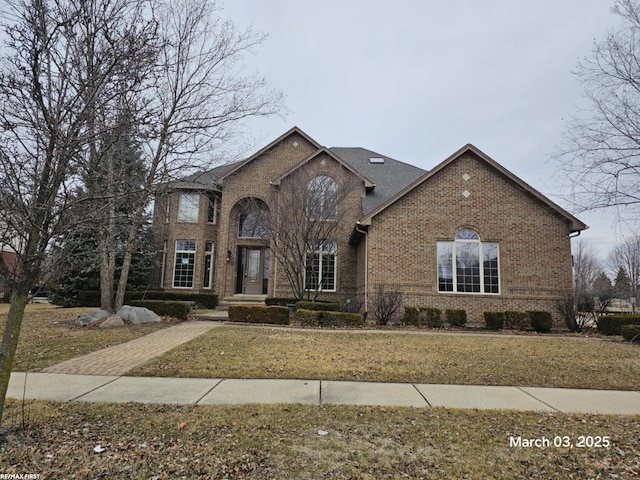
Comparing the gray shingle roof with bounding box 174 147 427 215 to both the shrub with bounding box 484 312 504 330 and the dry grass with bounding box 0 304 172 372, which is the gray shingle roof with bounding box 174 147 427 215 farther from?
the dry grass with bounding box 0 304 172 372

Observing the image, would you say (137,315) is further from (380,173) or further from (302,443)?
(380,173)

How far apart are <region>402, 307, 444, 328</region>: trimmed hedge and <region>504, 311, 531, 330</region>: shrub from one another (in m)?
2.30

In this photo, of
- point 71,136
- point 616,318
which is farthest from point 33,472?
point 616,318

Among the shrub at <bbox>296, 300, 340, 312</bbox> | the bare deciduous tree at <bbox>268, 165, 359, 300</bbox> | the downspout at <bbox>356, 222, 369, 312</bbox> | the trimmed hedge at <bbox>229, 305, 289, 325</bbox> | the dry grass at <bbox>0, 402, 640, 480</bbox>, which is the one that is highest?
the bare deciduous tree at <bbox>268, 165, 359, 300</bbox>

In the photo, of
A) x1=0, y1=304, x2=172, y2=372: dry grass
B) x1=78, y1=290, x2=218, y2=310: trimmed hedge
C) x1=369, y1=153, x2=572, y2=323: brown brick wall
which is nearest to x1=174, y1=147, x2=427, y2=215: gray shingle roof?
x1=369, y1=153, x2=572, y2=323: brown brick wall

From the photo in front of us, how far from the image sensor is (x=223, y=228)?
20406 mm

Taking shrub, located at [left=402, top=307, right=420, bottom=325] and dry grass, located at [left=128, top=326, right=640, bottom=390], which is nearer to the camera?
dry grass, located at [left=128, top=326, right=640, bottom=390]

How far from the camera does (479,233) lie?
15219 millimetres

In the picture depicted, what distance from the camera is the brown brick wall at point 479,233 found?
1463cm

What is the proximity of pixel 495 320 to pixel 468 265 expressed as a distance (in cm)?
248

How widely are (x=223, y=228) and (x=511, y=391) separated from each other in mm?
17035

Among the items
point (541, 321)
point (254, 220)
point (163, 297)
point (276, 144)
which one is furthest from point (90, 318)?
point (541, 321)

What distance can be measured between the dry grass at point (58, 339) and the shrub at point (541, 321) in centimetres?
1259

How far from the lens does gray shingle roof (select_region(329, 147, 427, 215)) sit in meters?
Answer: 19.2
